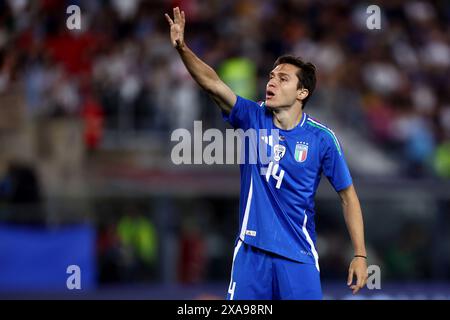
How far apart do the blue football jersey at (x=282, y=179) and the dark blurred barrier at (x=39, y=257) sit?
681 cm

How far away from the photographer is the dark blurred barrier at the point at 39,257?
542 inches

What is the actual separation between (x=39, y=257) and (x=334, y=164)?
24.2ft

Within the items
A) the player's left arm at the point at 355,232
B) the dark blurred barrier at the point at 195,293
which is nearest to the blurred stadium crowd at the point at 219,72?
the dark blurred barrier at the point at 195,293

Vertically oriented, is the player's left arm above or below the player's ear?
below

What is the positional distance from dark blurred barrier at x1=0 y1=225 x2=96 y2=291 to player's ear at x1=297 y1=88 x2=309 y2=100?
22.8 ft

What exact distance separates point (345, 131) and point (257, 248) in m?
10.7

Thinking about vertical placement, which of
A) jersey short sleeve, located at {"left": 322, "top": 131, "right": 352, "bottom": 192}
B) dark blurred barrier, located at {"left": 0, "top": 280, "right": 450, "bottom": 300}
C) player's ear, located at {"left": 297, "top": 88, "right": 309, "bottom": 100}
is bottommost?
dark blurred barrier, located at {"left": 0, "top": 280, "right": 450, "bottom": 300}

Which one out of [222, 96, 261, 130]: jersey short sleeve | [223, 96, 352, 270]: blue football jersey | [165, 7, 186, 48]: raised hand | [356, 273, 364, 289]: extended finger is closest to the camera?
[165, 7, 186, 48]: raised hand

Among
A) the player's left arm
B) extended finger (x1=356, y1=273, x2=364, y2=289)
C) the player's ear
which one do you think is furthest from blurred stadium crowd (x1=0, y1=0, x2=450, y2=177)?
extended finger (x1=356, y1=273, x2=364, y2=289)

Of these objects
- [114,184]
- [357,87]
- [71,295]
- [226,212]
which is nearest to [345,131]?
[357,87]

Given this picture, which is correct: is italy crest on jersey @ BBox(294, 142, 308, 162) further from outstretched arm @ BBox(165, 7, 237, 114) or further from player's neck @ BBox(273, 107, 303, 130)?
outstretched arm @ BBox(165, 7, 237, 114)

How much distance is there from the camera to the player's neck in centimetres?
743

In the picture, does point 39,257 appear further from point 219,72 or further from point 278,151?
point 278,151
